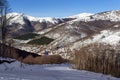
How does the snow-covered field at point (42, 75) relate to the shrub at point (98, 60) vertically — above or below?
below

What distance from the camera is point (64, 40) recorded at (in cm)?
17775

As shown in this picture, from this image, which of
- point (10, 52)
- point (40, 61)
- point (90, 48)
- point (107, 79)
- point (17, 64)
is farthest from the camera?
point (40, 61)

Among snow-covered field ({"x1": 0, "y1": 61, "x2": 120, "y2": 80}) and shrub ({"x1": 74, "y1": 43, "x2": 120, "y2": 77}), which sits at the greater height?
shrub ({"x1": 74, "y1": 43, "x2": 120, "y2": 77})

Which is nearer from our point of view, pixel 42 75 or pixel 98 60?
pixel 42 75

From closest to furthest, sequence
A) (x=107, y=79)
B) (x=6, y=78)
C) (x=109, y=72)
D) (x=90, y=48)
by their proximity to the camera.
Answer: (x=6, y=78) < (x=107, y=79) < (x=109, y=72) < (x=90, y=48)

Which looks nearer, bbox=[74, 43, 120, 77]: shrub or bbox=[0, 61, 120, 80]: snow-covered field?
bbox=[0, 61, 120, 80]: snow-covered field

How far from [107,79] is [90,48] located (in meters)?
5.47

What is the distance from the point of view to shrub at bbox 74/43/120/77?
56.9ft

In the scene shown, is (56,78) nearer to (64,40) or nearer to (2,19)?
(2,19)

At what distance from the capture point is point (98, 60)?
Answer: 1809cm

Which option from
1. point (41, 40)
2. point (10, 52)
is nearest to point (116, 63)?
point (10, 52)

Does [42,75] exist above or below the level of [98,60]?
below

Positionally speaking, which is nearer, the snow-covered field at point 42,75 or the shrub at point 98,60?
the snow-covered field at point 42,75

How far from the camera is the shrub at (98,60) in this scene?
56.9 ft
